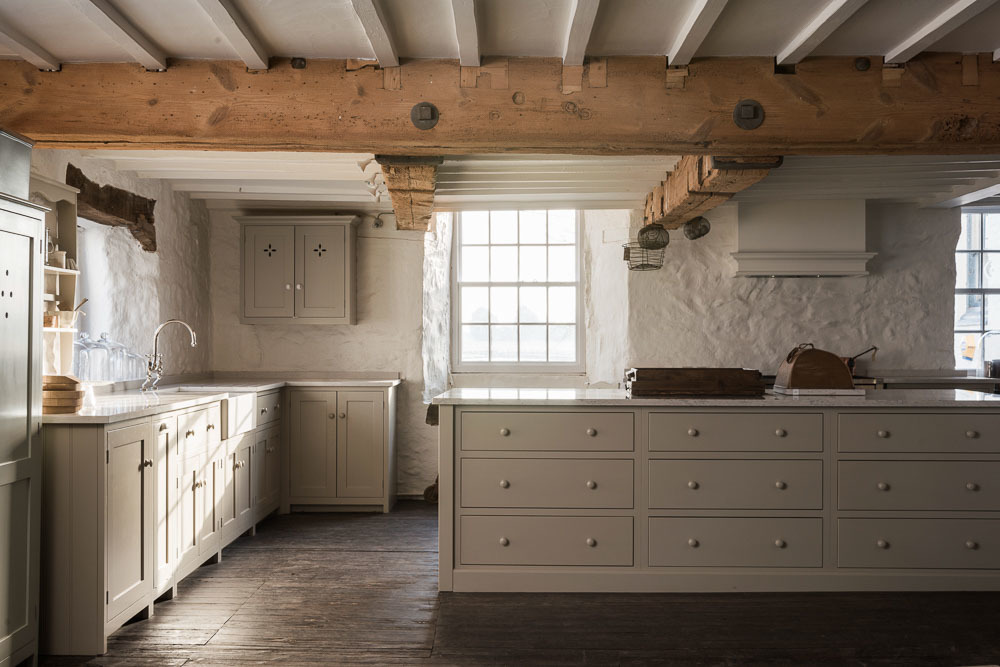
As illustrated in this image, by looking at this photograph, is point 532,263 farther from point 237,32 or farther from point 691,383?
point 237,32

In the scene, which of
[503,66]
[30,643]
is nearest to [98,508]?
[30,643]

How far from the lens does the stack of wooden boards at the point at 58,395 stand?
3.15 meters

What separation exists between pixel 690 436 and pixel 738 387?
45 cm

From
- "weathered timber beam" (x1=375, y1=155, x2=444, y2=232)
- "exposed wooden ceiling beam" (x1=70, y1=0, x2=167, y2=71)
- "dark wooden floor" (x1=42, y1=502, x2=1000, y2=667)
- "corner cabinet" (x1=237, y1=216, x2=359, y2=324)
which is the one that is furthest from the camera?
"corner cabinet" (x1=237, y1=216, x2=359, y2=324)

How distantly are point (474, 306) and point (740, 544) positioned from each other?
153 inches

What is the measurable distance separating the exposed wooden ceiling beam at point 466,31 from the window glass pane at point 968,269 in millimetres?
5867

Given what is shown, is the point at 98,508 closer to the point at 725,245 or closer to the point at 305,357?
the point at 305,357

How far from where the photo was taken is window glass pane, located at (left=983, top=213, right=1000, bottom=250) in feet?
22.1

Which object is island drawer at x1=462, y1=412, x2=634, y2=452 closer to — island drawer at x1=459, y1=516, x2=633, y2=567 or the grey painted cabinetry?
island drawer at x1=459, y1=516, x2=633, y2=567

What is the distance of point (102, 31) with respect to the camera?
2.83 meters

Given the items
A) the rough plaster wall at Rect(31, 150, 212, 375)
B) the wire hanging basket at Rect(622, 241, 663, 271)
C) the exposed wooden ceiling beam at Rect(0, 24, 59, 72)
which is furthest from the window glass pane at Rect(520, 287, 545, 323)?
the exposed wooden ceiling beam at Rect(0, 24, 59, 72)

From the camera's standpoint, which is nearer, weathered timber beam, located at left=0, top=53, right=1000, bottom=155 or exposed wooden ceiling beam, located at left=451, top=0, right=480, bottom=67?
exposed wooden ceiling beam, located at left=451, top=0, right=480, bottom=67

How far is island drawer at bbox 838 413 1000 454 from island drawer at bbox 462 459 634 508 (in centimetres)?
125

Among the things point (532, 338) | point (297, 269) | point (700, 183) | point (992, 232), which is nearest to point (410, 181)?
point (700, 183)
